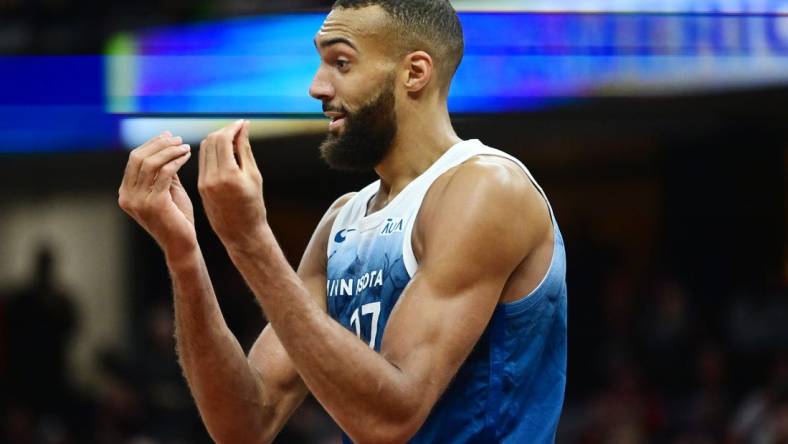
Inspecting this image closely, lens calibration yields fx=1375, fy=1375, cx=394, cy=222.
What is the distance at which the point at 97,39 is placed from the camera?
440 inches

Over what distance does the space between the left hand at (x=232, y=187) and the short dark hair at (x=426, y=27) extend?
25.9 inches

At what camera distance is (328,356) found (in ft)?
10.1

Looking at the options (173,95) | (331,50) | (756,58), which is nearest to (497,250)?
(331,50)

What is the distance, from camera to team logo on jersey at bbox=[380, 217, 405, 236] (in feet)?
11.6

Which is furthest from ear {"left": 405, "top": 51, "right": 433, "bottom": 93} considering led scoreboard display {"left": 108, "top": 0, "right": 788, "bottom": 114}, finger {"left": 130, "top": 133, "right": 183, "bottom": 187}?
led scoreboard display {"left": 108, "top": 0, "right": 788, "bottom": 114}

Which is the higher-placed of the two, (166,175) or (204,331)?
(166,175)

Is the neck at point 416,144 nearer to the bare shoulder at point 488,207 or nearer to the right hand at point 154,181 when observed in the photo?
the bare shoulder at point 488,207

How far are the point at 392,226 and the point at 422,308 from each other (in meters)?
0.40

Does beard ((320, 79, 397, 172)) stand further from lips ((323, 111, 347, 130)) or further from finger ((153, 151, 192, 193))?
finger ((153, 151, 192, 193))

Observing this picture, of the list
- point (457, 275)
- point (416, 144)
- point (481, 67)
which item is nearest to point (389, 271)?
point (457, 275)

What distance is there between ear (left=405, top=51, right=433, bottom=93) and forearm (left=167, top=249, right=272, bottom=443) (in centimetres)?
71

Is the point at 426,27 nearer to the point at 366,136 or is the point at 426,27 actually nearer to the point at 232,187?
the point at 366,136

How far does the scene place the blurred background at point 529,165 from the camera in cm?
621

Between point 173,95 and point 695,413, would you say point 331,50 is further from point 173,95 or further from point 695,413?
point 695,413
